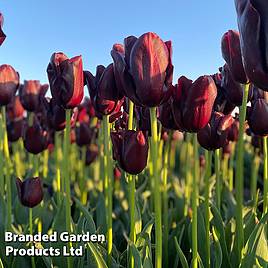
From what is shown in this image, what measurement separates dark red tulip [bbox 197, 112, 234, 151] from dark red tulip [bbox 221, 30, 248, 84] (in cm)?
15

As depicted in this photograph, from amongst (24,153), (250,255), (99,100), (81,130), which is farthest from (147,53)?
(24,153)

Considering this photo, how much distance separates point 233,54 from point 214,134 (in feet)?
0.71

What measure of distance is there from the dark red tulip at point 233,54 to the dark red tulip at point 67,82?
0.35 meters

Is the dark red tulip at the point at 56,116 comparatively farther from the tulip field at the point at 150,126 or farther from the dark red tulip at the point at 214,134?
the dark red tulip at the point at 214,134

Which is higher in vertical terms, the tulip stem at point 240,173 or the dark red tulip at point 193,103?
the dark red tulip at point 193,103

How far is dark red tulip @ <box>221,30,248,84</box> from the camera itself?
1017 mm

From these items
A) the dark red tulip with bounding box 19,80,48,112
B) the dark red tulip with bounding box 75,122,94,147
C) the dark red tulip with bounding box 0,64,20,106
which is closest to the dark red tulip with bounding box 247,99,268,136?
the dark red tulip with bounding box 0,64,20,106

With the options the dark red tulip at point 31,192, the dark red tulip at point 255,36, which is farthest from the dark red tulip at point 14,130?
the dark red tulip at point 255,36

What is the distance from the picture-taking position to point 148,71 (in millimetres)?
869

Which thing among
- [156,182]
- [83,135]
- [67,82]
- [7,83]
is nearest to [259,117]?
[156,182]

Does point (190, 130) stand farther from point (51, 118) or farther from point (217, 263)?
point (51, 118)

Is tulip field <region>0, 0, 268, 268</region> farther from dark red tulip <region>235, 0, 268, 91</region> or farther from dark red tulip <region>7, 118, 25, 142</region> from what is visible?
dark red tulip <region>7, 118, 25, 142</region>

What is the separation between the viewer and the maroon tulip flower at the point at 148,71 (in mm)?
867

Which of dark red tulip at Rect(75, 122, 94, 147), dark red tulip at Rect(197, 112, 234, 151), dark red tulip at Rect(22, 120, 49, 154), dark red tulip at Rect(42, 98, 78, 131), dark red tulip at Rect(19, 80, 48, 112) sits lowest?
dark red tulip at Rect(197, 112, 234, 151)
